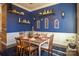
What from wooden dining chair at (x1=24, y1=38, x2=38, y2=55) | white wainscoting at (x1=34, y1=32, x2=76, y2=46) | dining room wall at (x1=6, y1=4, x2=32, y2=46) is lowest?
wooden dining chair at (x1=24, y1=38, x2=38, y2=55)

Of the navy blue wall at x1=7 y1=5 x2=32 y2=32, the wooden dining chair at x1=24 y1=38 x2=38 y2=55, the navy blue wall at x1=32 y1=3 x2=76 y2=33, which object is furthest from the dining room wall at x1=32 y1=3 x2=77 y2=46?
the wooden dining chair at x1=24 y1=38 x2=38 y2=55

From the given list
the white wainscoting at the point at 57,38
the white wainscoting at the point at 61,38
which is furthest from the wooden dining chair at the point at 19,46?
the white wainscoting at the point at 61,38

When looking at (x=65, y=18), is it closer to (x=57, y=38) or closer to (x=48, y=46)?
(x=57, y=38)

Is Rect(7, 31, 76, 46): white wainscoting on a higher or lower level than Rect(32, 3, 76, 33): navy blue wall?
lower

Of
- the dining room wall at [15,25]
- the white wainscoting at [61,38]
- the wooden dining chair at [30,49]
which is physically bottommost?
the wooden dining chair at [30,49]

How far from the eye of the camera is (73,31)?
215cm

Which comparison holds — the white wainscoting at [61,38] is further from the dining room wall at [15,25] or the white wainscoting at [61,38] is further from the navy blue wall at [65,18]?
the dining room wall at [15,25]

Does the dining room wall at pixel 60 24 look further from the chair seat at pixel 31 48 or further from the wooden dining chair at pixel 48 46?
the chair seat at pixel 31 48

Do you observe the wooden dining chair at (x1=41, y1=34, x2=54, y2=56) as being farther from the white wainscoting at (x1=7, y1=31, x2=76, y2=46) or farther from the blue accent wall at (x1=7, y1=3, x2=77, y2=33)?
the blue accent wall at (x1=7, y1=3, x2=77, y2=33)

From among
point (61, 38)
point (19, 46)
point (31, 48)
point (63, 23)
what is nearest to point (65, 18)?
point (63, 23)

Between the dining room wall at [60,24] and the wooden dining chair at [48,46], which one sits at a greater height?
the dining room wall at [60,24]

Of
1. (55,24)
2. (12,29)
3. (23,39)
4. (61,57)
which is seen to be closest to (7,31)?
(12,29)

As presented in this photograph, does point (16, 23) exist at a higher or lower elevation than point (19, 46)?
higher

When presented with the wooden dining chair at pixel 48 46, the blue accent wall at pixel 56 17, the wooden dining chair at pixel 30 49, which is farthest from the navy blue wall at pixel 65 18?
the wooden dining chair at pixel 30 49
